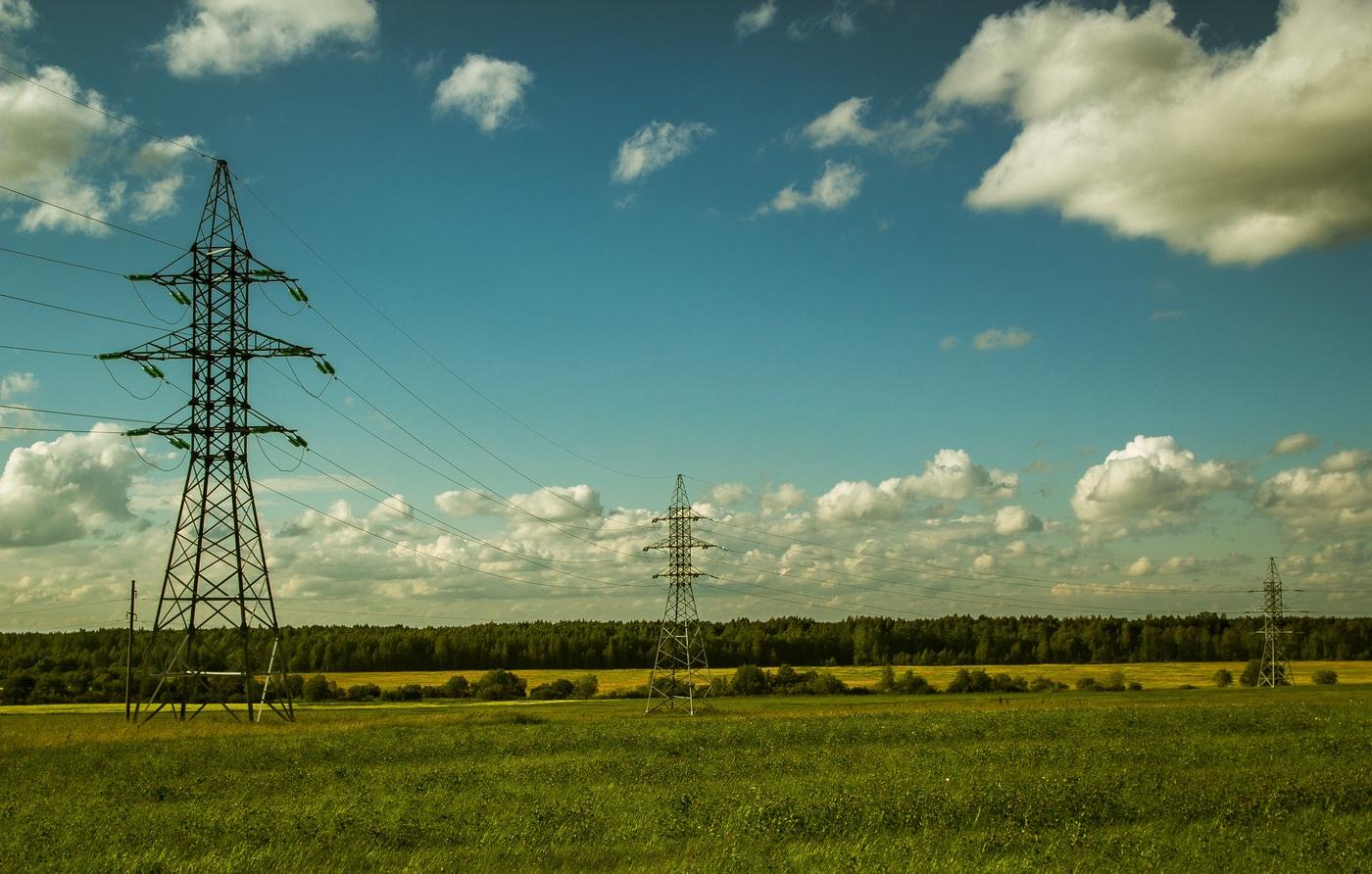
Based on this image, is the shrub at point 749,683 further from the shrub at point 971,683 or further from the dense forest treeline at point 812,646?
the dense forest treeline at point 812,646

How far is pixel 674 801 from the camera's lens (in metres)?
22.7

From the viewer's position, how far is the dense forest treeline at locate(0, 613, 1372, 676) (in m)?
163

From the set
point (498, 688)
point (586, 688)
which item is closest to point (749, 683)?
point (586, 688)

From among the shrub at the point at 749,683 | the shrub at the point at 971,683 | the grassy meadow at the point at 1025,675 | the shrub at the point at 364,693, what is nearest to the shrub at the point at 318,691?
the shrub at the point at 364,693

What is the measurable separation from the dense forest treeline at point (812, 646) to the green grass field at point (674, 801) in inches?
4813

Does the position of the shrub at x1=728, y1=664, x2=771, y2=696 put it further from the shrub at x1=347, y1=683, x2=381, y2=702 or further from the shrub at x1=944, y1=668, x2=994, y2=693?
the shrub at x1=347, y1=683, x2=381, y2=702

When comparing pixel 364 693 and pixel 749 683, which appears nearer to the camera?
pixel 364 693

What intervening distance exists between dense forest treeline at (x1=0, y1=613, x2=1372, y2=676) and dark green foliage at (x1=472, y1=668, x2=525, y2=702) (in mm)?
49445

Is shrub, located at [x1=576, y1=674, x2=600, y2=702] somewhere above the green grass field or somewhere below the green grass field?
below

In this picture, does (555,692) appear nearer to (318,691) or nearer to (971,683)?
(318,691)

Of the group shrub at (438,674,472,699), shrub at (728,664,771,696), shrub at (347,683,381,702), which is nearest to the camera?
shrub at (347,683,381,702)

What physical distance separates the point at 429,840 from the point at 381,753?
18.1 meters

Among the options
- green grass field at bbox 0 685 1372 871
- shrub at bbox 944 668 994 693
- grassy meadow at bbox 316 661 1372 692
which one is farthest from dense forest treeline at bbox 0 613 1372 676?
green grass field at bbox 0 685 1372 871

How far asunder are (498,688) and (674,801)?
283 feet
